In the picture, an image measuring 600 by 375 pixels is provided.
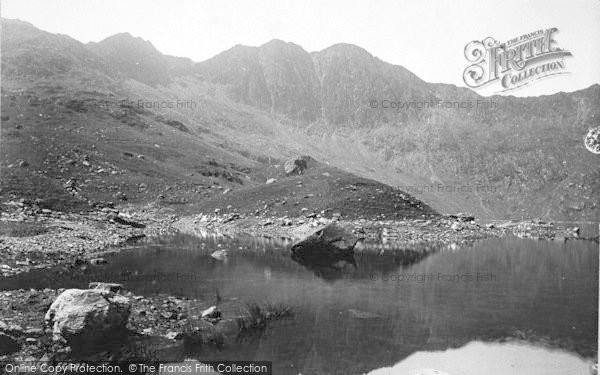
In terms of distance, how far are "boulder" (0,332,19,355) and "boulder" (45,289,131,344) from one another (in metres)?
0.94

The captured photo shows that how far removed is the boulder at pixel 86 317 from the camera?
12.3 m

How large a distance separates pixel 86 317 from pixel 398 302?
11.4 metres

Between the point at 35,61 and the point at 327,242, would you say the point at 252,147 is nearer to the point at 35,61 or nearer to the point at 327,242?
the point at 35,61

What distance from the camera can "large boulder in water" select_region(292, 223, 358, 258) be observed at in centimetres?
3066

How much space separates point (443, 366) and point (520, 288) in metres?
11.2

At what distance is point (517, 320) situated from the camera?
16.1m

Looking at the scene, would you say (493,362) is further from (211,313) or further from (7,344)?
(7,344)

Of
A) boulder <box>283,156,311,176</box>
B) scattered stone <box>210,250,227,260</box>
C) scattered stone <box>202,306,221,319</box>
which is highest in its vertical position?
boulder <box>283,156,311,176</box>

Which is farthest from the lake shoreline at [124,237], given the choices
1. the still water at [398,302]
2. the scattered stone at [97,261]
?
the still water at [398,302]

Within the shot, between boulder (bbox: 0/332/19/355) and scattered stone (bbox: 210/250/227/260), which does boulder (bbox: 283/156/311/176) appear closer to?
scattered stone (bbox: 210/250/227/260)

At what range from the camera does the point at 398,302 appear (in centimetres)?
1816

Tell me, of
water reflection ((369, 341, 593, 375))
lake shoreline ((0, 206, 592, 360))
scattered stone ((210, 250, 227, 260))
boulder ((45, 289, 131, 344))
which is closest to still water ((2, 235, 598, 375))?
water reflection ((369, 341, 593, 375))

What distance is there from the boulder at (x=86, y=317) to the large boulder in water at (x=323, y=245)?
17.9 m

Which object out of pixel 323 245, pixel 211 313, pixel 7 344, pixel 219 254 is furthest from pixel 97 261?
pixel 323 245
